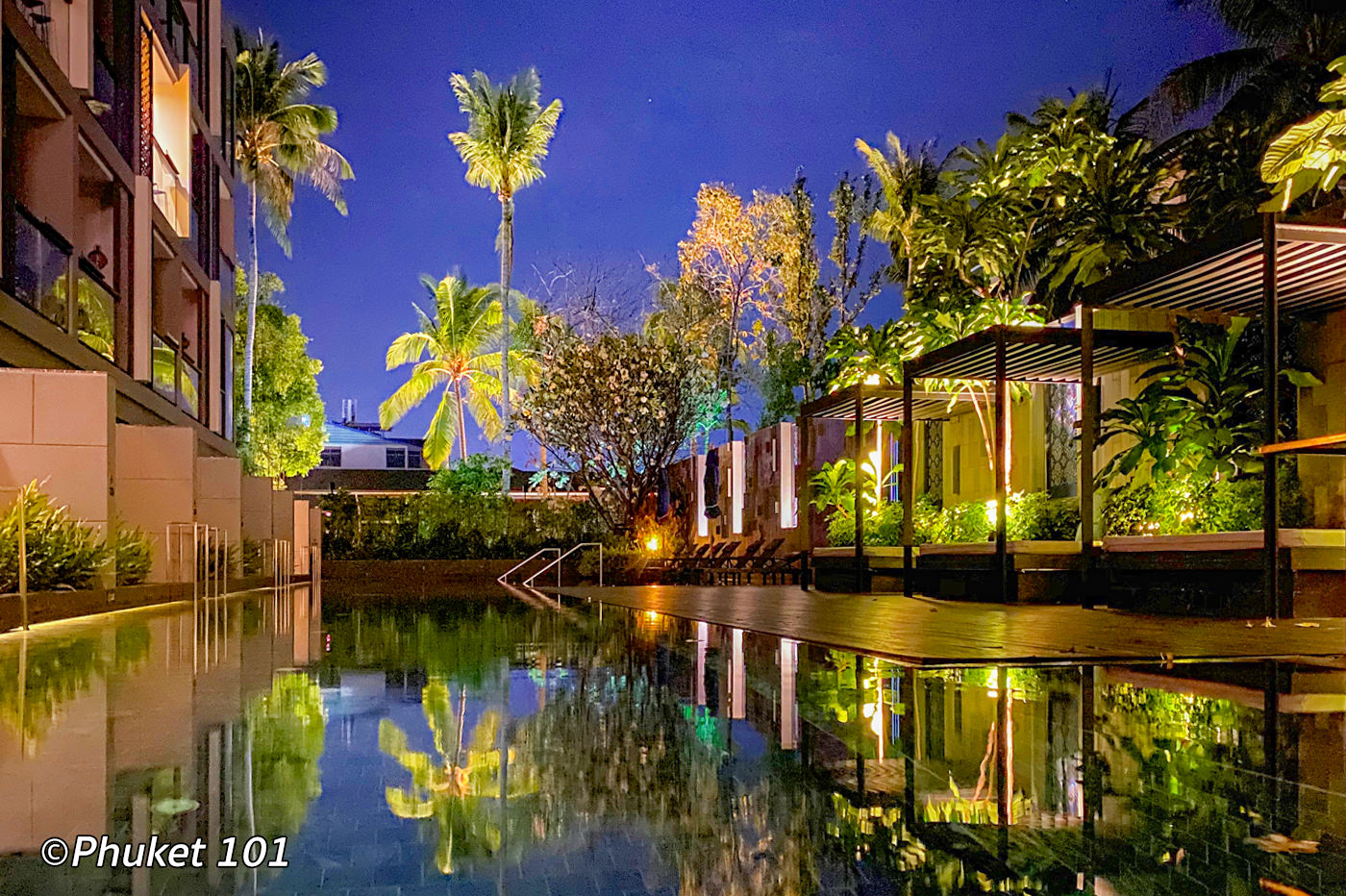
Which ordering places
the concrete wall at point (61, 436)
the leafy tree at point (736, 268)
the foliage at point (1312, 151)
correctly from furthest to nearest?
1. the leafy tree at point (736, 268)
2. the concrete wall at point (61, 436)
3. the foliage at point (1312, 151)

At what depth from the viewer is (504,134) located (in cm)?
3678

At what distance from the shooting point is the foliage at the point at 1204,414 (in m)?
10.0

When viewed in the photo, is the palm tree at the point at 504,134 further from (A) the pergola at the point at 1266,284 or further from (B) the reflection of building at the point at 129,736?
(B) the reflection of building at the point at 129,736

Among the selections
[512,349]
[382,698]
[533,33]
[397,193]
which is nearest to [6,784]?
[382,698]

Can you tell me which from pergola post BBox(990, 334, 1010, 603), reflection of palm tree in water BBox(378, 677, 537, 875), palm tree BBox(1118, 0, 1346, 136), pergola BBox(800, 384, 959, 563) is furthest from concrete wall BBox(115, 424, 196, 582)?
palm tree BBox(1118, 0, 1346, 136)

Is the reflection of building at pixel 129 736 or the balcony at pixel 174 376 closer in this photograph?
the reflection of building at pixel 129 736

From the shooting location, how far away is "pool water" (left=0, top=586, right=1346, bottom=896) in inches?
84.0

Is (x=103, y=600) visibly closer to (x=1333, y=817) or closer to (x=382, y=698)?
(x=382, y=698)

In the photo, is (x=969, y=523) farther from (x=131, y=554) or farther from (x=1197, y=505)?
(x=131, y=554)

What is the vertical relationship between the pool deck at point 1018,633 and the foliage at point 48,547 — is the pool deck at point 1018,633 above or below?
below

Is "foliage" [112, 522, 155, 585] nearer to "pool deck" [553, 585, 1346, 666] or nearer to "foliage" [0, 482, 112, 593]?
"foliage" [0, 482, 112, 593]

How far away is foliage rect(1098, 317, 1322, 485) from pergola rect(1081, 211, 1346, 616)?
47 cm

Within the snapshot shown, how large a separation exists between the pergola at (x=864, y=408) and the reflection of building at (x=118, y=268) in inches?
340

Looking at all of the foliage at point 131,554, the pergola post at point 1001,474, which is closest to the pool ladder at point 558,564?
the foliage at point 131,554
